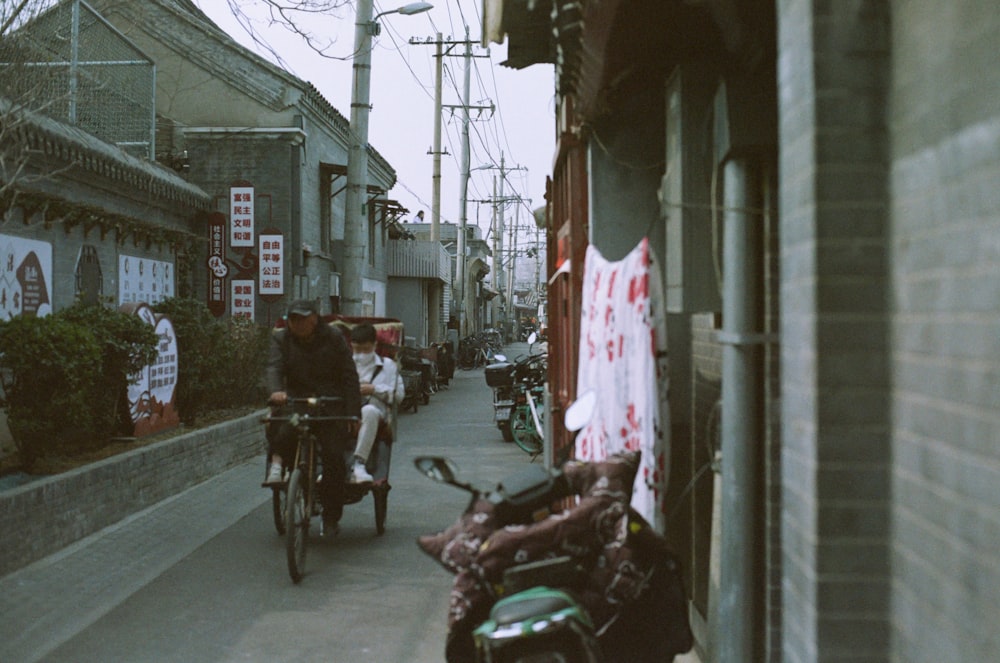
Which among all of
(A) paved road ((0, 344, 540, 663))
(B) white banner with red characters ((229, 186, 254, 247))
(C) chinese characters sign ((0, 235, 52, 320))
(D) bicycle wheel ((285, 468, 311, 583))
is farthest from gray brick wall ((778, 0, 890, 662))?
(B) white banner with red characters ((229, 186, 254, 247))

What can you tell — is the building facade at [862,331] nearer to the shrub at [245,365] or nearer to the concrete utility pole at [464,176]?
the shrub at [245,365]

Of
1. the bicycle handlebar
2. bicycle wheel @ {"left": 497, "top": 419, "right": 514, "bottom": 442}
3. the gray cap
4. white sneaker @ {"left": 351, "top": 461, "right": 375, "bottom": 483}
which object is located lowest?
bicycle wheel @ {"left": 497, "top": 419, "right": 514, "bottom": 442}

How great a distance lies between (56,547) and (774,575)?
6.08 m

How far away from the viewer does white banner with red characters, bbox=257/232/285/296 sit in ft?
69.7

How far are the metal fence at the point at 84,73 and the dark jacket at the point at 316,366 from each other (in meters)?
2.56

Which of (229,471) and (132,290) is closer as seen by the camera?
(229,471)

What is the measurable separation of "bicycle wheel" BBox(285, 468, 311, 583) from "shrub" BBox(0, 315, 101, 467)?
2.42 m

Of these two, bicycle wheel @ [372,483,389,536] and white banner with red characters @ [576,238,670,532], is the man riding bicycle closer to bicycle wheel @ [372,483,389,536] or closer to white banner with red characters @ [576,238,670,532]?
bicycle wheel @ [372,483,389,536]

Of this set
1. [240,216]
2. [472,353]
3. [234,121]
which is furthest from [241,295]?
[472,353]

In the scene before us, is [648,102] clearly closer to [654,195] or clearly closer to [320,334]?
[654,195]

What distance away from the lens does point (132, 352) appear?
10422 millimetres

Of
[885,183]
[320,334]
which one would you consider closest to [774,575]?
[885,183]

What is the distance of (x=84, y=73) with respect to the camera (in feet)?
41.7

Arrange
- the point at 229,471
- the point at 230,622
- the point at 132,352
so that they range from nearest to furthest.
Answer: the point at 230,622 < the point at 132,352 < the point at 229,471
